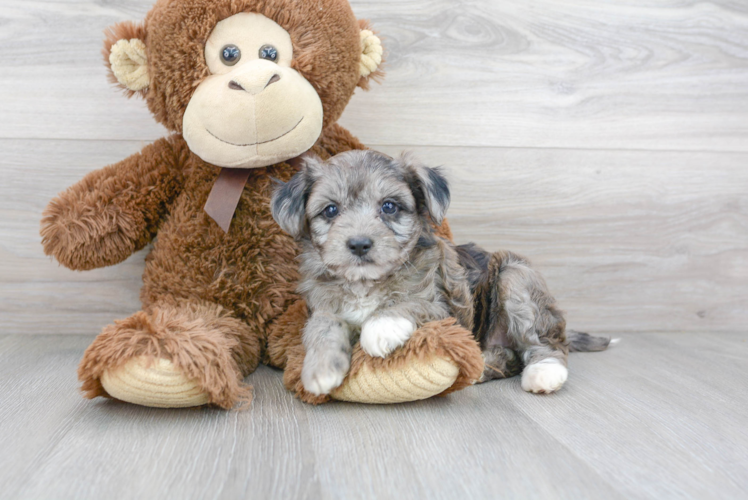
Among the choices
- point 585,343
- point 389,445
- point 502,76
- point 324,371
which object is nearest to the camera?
point 389,445

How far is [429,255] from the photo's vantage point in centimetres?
193

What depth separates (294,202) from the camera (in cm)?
185

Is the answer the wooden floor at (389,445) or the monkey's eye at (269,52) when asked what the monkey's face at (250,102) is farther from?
the wooden floor at (389,445)

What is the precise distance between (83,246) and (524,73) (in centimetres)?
202

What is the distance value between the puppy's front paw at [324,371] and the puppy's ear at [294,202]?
430 millimetres

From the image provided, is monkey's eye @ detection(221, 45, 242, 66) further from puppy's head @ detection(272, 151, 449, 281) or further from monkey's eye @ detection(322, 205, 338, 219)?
monkey's eye @ detection(322, 205, 338, 219)

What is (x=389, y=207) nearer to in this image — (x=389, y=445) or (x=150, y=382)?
(x=389, y=445)

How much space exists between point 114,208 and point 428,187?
112cm

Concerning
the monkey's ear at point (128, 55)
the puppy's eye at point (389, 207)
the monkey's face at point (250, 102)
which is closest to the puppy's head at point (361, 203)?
the puppy's eye at point (389, 207)

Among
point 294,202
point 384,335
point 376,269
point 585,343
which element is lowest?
point 585,343

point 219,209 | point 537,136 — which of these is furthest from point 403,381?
point 537,136

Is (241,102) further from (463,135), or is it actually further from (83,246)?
(463,135)

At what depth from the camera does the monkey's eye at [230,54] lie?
1.91m

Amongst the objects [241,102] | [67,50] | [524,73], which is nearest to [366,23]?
[241,102]
